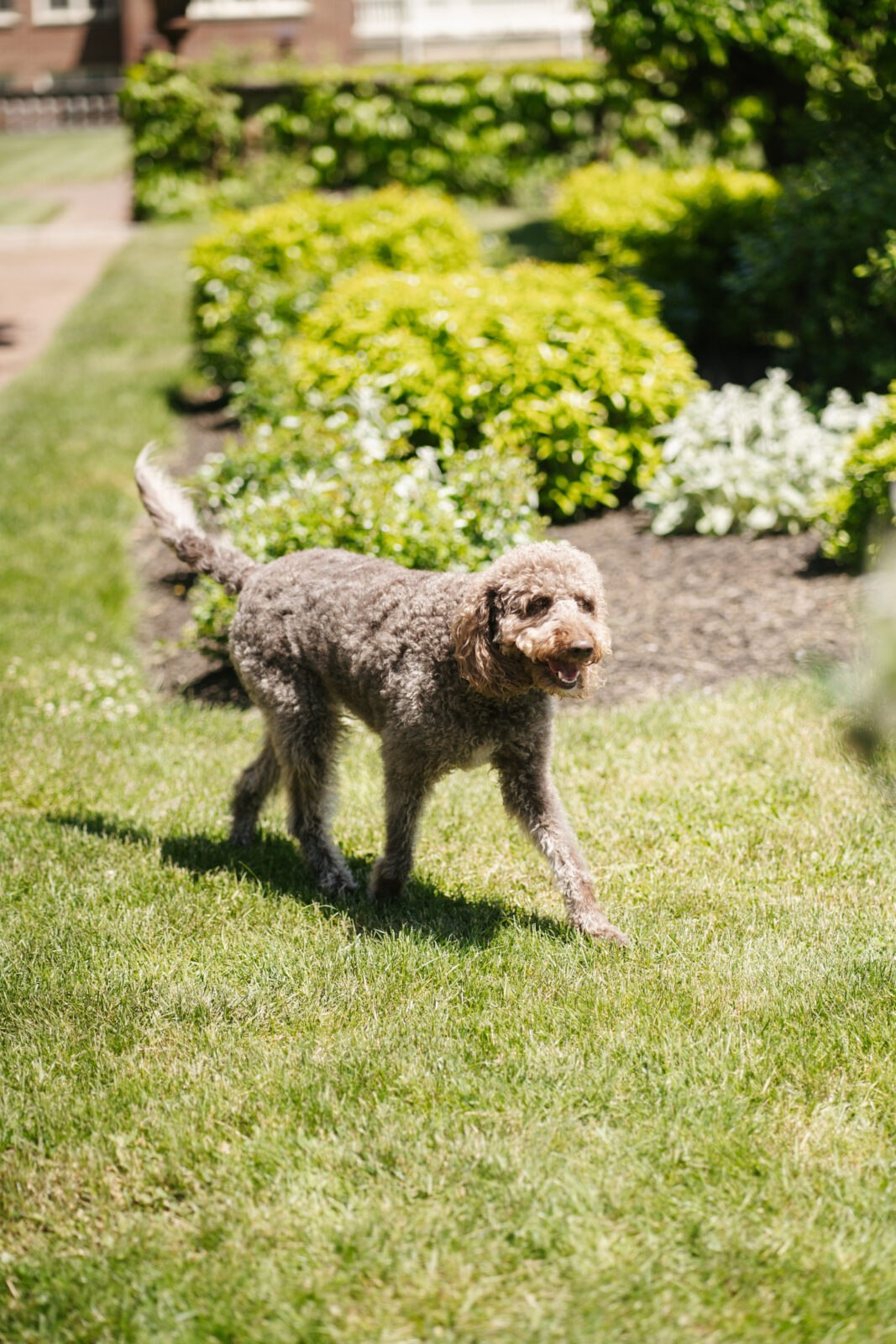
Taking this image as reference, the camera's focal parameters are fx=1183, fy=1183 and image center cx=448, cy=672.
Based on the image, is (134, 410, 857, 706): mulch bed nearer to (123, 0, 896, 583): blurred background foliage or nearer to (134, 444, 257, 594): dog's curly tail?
(123, 0, 896, 583): blurred background foliage

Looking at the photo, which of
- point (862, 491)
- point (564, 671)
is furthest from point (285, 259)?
point (564, 671)

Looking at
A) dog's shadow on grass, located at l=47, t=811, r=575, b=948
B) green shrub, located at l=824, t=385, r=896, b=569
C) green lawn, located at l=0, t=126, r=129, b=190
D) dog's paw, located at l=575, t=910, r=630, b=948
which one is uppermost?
green lawn, located at l=0, t=126, r=129, b=190

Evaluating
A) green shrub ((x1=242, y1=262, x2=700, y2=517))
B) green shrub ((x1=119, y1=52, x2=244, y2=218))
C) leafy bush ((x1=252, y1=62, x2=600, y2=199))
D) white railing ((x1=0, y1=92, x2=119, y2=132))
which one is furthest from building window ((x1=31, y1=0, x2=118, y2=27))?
green shrub ((x1=242, y1=262, x2=700, y2=517))

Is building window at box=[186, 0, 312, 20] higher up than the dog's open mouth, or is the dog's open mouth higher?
building window at box=[186, 0, 312, 20]

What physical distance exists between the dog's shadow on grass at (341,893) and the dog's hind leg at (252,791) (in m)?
0.06

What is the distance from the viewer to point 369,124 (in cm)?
1858

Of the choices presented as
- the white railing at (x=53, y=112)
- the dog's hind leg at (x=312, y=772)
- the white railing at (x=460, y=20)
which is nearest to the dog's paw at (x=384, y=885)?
the dog's hind leg at (x=312, y=772)

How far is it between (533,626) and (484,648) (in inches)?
6.0

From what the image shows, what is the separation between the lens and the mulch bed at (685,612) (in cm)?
559

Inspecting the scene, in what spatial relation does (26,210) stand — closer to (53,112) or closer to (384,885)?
(53,112)

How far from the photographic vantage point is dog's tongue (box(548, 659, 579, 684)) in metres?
3.26

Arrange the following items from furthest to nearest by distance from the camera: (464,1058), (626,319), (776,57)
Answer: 1. (776,57)
2. (626,319)
3. (464,1058)

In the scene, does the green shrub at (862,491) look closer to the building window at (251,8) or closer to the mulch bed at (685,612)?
the mulch bed at (685,612)

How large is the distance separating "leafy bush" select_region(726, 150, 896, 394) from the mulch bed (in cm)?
204
